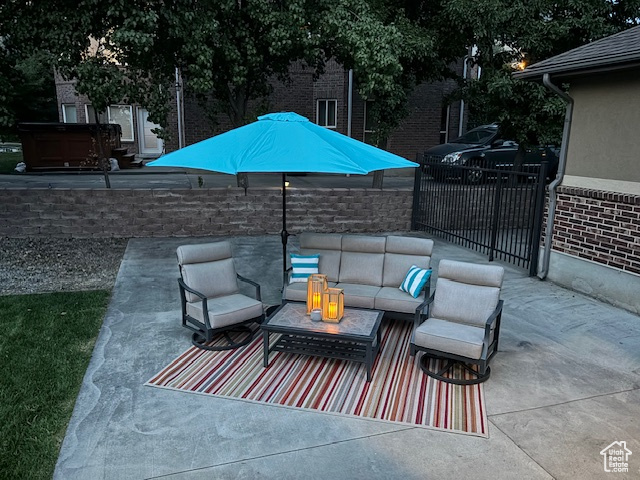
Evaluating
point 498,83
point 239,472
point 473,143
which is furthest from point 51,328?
point 473,143

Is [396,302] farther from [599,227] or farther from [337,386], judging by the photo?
[599,227]

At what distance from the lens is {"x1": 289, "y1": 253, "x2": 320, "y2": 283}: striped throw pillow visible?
631 centimetres

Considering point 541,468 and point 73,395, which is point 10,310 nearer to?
point 73,395

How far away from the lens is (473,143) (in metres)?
16.3

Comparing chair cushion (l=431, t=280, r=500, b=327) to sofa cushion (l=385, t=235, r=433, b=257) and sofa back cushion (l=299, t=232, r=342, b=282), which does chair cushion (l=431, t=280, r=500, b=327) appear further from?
sofa back cushion (l=299, t=232, r=342, b=282)

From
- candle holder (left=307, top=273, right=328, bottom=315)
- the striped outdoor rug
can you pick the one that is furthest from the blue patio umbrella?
the striped outdoor rug

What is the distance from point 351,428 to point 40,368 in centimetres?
311

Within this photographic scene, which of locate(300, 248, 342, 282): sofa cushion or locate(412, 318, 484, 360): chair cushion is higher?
locate(300, 248, 342, 282): sofa cushion

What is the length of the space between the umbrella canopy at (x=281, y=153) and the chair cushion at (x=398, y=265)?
1214 millimetres

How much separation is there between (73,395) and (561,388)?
445 cm

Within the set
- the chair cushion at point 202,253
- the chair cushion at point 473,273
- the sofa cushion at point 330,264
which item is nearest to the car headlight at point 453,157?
the sofa cushion at point 330,264

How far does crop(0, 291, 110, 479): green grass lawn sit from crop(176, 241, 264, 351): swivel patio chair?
113cm

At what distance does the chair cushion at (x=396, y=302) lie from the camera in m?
5.68

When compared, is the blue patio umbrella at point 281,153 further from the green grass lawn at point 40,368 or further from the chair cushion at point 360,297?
the green grass lawn at point 40,368
